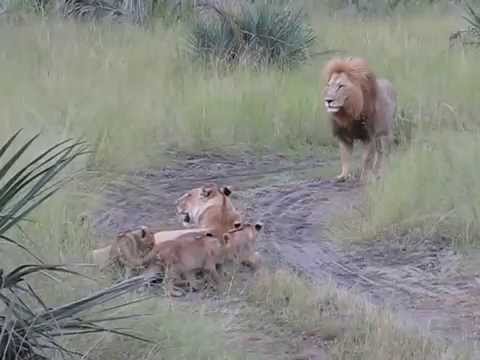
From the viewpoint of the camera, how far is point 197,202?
255 inches

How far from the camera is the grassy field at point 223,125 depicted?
4.82 metres

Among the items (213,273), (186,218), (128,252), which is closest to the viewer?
(128,252)

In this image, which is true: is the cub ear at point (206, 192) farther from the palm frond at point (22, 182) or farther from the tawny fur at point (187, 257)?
the palm frond at point (22, 182)

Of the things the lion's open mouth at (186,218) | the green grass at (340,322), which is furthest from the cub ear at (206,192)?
the green grass at (340,322)

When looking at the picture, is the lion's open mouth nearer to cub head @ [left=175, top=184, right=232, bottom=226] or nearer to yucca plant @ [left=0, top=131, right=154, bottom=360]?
cub head @ [left=175, top=184, right=232, bottom=226]

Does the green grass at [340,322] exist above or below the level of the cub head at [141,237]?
below

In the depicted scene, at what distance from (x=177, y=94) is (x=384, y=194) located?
3.33 metres

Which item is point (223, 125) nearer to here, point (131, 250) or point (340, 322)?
point (131, 250)

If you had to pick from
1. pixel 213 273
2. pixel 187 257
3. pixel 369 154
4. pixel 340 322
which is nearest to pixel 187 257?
pixel 187 257

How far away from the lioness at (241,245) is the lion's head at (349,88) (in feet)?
7.91

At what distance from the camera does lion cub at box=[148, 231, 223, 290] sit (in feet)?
18.1

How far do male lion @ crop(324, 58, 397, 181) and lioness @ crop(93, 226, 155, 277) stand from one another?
9.45 ft

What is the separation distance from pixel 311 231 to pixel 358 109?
155 centimetres

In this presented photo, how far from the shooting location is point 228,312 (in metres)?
5.16
